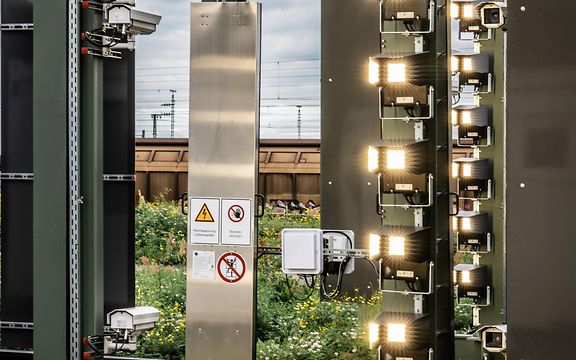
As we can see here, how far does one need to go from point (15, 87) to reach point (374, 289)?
5.12 m

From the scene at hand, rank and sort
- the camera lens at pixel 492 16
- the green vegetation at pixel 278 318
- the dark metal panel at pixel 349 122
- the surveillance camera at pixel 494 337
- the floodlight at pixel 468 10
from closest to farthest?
the surveillance camera at pixel 494 337 < the camera lens at pixel 492 16 < the green vegetation at pixel 278 318 < the floodlight at pixel 468 10 < the dark metal panel at pixel 349 122

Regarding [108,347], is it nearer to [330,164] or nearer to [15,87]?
[15,87]

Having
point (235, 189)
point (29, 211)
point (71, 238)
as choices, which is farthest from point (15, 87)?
point (235, 189)

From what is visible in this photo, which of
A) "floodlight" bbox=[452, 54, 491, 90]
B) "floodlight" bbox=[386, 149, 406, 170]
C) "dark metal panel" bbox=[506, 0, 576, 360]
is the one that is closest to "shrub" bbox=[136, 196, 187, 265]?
"floodlight" bbox=[452, 54, 491, 90]

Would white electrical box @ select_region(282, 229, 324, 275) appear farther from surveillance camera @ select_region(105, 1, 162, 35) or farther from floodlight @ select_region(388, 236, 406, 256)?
surveillance camera @ select_region(105, 1, 162, 35)

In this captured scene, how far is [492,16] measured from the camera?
25.0 feet

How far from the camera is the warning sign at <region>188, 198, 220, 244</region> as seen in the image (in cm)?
606

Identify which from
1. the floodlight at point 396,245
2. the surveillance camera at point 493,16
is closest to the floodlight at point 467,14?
the surveillance camera at point 493,16

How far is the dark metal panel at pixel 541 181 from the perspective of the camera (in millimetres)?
2803

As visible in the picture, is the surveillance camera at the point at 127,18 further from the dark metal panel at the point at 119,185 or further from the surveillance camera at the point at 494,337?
the surveillance camera at the point at 494,337

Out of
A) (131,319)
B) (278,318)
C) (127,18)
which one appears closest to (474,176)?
(278,318)

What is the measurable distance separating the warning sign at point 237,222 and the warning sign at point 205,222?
5cm

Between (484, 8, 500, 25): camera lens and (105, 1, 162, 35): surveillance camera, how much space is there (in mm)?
2979

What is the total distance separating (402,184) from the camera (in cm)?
645
